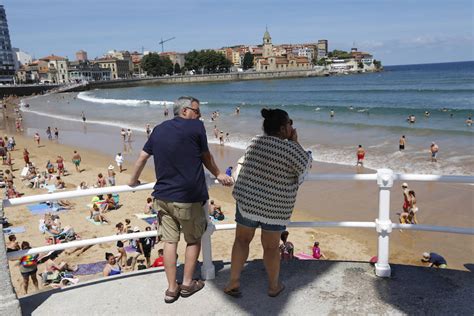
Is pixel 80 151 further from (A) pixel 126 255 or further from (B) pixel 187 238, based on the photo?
(B) pixel 187 238

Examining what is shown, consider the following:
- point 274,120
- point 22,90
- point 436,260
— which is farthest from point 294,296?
point 22,90

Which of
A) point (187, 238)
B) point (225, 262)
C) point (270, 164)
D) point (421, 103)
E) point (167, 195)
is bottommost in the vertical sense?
point (421, 103)

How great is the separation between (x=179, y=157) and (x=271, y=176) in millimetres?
662

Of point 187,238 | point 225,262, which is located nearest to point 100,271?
point 225,262

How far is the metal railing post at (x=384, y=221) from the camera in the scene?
3301 millimetres

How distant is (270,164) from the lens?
2.89 m

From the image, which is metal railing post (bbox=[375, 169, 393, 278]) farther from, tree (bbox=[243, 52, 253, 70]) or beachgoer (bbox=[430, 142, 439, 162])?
tree (bbox=[243, 52, 253, 70])

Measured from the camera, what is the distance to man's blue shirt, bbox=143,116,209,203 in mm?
3043

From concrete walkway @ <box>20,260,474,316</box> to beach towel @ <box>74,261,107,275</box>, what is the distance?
516 centimetres

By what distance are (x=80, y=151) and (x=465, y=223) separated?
19.3 metres

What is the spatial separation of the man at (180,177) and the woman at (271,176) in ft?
0.95

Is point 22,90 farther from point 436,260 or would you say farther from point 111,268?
point 436,260

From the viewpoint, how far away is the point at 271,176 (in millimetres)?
2902

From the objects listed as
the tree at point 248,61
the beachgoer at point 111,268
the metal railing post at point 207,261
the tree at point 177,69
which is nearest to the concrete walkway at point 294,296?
the metal railing post at point 207,261
